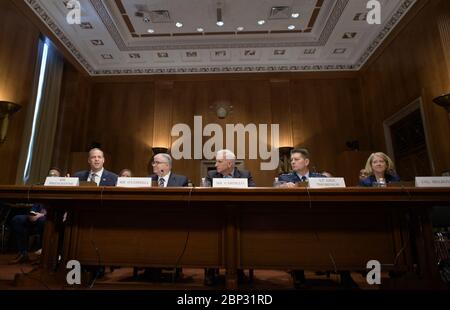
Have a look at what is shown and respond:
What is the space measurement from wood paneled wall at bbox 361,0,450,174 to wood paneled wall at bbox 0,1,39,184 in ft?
22.1

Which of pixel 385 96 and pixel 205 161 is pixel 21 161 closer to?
pixel 205 161

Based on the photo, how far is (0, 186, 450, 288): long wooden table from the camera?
1.98 m

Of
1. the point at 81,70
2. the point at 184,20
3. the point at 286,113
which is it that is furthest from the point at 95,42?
the point at 286,113

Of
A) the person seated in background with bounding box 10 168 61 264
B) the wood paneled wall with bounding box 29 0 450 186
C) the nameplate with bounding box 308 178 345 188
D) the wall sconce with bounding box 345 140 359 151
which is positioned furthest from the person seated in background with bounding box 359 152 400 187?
the person seated in background with bounding box 10 168 61 264

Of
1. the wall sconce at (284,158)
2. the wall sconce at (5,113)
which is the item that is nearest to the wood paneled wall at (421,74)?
the wall sconce at (284,158)

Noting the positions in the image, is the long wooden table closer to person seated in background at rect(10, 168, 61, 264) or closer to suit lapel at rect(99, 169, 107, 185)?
suit lapel at rect(99, 169, 107, 185)

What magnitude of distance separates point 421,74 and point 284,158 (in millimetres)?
3036

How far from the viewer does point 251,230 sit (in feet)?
6.91

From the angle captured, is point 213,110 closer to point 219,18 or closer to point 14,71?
point 219,18

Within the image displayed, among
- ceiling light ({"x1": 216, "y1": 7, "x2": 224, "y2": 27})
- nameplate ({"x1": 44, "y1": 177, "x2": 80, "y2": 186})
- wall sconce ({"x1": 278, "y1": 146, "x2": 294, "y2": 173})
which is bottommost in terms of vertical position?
nameplate ({"x1": 44, "y1": 177, "x2": 80, "y2": 186})

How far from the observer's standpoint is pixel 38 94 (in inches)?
239

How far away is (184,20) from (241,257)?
4993 millimetres

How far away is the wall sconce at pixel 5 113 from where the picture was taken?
176 inches

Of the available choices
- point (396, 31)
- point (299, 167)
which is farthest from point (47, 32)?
point (396, 31)
